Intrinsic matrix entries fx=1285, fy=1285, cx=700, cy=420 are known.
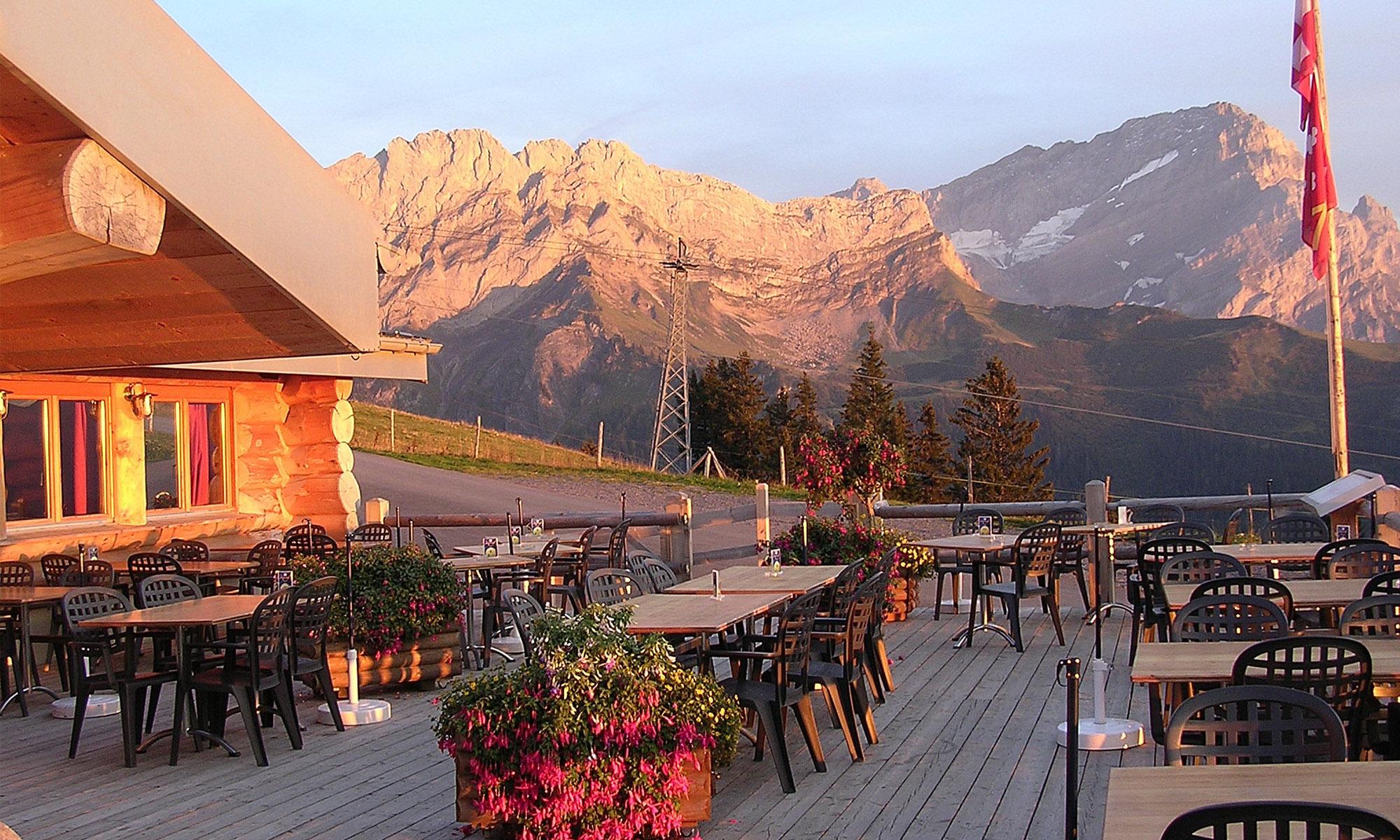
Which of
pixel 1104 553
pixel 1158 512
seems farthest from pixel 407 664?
pixel 1158 512

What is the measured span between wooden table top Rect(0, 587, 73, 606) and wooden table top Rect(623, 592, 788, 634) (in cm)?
379

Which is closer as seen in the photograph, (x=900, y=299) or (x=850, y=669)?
(x=850, y=669)

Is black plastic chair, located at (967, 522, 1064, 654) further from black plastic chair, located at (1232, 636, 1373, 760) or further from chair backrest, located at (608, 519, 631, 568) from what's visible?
black plastic chair, located at (1232, 636, 1373, 760)

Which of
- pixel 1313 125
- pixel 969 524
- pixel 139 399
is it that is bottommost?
pixel 969 524

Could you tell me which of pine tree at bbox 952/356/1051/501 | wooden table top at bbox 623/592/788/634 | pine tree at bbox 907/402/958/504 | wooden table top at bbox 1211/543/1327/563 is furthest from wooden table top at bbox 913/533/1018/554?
pine tree at bbox 952/356/1051/501

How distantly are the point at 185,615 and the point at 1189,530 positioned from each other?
7884 mm

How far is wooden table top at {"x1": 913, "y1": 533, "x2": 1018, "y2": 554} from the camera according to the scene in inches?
394

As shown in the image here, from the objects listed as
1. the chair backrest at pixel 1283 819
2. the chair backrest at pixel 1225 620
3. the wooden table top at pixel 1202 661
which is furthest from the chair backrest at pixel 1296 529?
the chair backrest at pixel 1283 819

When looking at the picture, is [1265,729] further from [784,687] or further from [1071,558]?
[1071,558]

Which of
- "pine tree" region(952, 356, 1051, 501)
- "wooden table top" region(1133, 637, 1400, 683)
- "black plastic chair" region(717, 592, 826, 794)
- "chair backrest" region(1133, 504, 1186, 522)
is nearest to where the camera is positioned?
"wooden table top" region(1133, 637, 1400, 683)

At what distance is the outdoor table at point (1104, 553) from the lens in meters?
9.93

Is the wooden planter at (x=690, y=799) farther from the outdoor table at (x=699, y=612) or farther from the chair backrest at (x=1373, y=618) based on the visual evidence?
the chair backrest at (x=1373, y=618)

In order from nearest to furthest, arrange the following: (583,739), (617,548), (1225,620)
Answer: (583,739) < (1225,620) < (617,548)

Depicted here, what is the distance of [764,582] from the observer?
7930 millimetres
